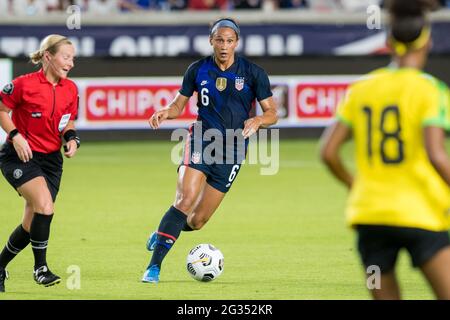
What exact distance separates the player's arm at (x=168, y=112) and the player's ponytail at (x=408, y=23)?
4367 millimetres

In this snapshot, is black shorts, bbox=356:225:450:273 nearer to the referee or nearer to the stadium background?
the referee

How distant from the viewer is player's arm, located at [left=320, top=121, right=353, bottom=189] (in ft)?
20.0

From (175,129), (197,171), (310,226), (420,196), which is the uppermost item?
(420,196)

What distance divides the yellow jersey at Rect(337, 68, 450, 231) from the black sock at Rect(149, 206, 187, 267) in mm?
4153

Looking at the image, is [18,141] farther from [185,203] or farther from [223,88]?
[223,88]

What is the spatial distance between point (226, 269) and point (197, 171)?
42.7 inches

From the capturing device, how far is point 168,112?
1033 centimetres

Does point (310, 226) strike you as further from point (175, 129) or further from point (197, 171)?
point (175, 129)

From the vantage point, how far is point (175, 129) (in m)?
23.1

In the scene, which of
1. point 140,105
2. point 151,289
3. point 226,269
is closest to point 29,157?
point 151,289

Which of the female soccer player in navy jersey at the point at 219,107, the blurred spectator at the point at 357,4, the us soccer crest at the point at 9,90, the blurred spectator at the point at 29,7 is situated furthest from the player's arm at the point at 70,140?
the blurred spectator at the point at 357,4

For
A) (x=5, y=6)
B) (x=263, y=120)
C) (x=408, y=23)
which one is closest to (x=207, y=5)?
(x=5, y=6)

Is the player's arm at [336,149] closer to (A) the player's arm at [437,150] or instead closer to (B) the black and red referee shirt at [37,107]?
(A) the player's arm at [437,150]

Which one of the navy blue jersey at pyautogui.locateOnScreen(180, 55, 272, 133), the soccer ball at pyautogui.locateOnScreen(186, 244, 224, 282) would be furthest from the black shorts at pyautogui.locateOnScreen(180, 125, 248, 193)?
the soccer ball at pyautogui.locateOnScreen(186, 244, 224, 282)
